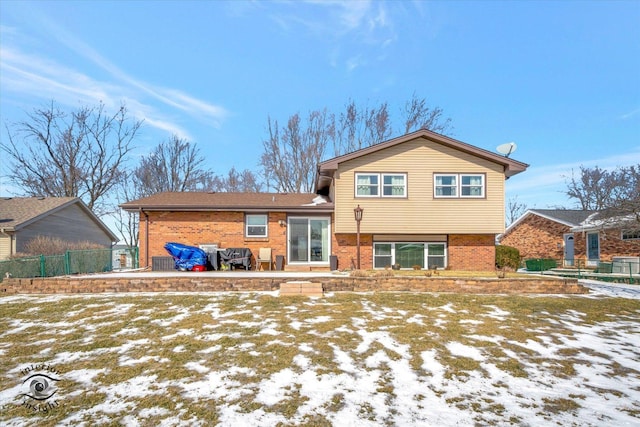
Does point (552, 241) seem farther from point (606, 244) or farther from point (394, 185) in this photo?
point (394, 185)

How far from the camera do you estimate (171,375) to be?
410 cm

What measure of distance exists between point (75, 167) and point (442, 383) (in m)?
34.6

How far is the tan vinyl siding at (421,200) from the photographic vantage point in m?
13.7

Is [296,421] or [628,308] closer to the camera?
[296,421]

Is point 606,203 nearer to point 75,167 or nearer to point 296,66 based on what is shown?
point 296,66

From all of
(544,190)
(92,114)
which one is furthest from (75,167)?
(544,190)

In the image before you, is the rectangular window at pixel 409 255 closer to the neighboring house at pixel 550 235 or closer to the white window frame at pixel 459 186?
the white window frame at pixel 459 186

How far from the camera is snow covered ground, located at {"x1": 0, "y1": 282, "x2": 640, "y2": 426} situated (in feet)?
11.0

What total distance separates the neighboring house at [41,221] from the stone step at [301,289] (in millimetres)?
14955

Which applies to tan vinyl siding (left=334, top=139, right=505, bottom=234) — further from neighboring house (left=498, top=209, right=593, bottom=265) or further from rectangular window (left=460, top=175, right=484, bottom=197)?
neighboring house (left=498, top=209, right=593, bottom=265)

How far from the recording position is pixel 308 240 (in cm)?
1435

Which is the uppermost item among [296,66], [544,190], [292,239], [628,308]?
[296,66]

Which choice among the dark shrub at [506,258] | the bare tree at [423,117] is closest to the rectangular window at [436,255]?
the dark shrub at [506,258]

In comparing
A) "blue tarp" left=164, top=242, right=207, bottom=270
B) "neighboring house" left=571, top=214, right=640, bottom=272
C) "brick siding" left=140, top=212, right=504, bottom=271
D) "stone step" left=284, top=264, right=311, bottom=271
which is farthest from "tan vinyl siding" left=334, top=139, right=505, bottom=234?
"neighboring house" left=571, top=214, right=640, bottom=272
